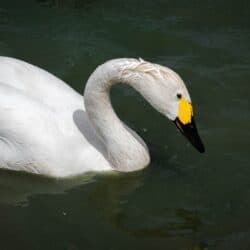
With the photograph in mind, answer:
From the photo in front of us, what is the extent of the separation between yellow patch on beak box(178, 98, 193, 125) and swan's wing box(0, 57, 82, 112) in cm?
139

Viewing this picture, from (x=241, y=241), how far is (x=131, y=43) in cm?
436

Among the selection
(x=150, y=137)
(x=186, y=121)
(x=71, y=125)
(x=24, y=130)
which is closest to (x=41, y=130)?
(x=24, y=130)

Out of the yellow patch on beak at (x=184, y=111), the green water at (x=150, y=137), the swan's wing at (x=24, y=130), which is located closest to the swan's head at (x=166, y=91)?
the yellow patch on beak at (x=184, y=111)

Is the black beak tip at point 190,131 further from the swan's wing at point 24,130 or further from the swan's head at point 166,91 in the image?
the swan's wing at point 24,130

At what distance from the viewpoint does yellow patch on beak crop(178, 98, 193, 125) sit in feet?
23.0

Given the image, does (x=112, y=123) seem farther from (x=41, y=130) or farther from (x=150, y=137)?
(x=150, y=137)

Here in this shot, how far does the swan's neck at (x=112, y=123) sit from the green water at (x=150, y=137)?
0.62 feet

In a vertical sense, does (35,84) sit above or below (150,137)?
above

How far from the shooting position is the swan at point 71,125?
718cm

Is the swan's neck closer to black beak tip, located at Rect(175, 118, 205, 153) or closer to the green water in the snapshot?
the green water

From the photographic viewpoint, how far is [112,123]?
25.0 feet

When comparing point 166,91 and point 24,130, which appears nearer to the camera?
point 166,91

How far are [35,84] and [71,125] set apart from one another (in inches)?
24.0

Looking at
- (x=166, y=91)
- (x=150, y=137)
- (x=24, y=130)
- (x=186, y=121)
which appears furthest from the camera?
(x=150, y=137)
